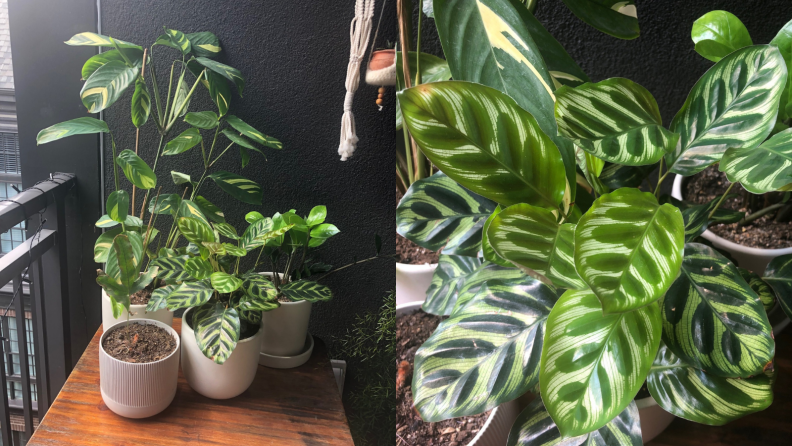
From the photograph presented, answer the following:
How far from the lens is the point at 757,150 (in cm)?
34

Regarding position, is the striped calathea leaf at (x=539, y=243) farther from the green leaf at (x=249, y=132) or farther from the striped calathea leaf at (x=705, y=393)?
the green leaf at (x=249, y=132)

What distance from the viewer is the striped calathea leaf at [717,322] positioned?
37 cm

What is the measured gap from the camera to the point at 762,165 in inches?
12.9

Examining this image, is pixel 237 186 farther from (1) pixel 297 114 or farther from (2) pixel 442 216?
(2) pixel 442 216

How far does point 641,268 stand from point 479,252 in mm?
241

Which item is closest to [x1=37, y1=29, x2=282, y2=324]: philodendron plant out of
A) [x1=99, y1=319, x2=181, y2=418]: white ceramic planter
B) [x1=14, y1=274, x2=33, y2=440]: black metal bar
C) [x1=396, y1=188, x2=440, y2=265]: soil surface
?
[x1=99, y1=319, x2=181, y2=418]: white ceramic planter

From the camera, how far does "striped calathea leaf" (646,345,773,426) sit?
0.42 meters

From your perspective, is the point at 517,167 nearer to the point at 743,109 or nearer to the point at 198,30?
the point at 743,109

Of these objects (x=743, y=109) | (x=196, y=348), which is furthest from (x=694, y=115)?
(x=196, y=348)

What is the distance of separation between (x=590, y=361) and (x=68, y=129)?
1000mm

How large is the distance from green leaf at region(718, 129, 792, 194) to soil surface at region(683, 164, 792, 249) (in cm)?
44

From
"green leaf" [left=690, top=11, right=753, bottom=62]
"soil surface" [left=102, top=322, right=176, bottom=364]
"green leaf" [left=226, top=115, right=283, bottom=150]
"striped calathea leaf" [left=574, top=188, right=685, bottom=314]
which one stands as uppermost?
"green leaf" [left=690, top=11, right=753, bottom=62]

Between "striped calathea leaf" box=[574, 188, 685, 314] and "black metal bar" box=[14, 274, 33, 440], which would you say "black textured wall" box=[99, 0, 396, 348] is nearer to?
"black metal bar" box=[14, 274, 33, 440]

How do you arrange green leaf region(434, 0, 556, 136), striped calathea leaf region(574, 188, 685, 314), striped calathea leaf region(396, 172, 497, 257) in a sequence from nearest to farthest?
striped calathea leaf region(574, 188, 685, 314), green leaf region(434, 0, 556, 136), striped calathea leaf region(396, 172, 497, 257)
